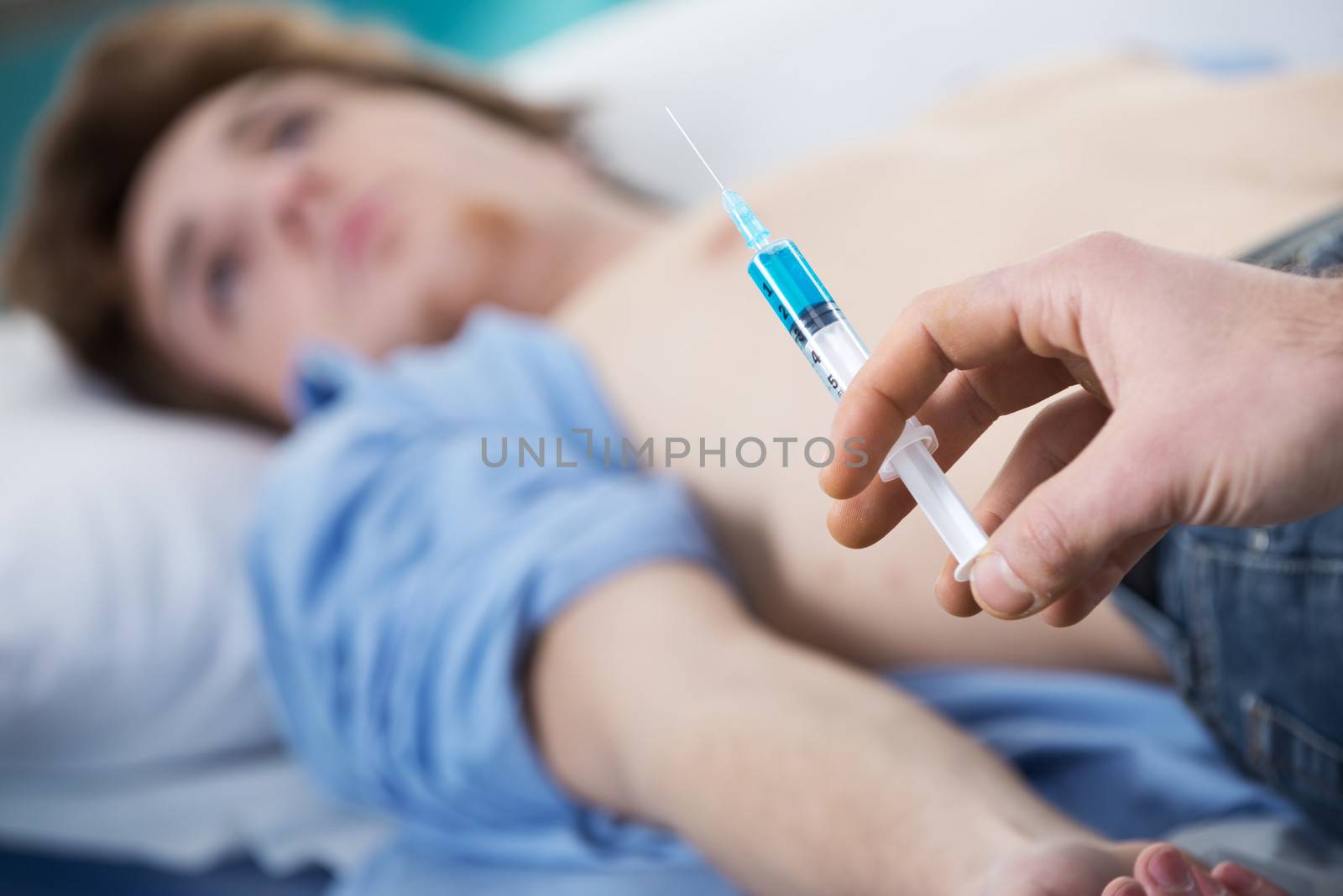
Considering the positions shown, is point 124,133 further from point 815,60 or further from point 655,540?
point 655,540

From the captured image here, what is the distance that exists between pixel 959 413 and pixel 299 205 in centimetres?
98

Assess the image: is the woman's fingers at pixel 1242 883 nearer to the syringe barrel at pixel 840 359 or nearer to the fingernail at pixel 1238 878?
the fingernail at pixel 1238 878

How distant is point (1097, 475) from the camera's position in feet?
1.00

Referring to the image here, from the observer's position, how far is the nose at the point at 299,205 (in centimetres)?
119

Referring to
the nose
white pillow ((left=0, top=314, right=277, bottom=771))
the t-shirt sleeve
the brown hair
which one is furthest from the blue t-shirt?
the brown hair

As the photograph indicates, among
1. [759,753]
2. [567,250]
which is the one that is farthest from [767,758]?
[567,250]

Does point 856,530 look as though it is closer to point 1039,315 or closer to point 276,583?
point 1039,315

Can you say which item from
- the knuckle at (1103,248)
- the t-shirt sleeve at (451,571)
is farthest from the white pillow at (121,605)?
the knuckle at (1103,248)

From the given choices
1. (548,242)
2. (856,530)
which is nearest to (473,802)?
(856,530)

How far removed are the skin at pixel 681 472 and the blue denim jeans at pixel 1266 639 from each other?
7 cm

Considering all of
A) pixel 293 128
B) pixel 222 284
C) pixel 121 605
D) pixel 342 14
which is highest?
pixel 342 14

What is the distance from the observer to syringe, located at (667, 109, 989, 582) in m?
0.35

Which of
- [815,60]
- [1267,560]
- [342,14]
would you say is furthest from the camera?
[342,14]

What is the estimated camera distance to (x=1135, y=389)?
0.31 metres
